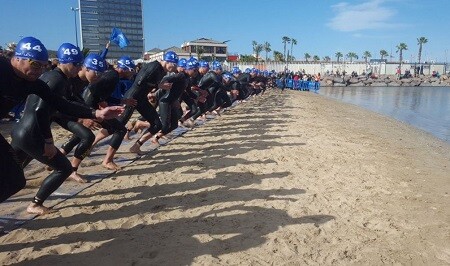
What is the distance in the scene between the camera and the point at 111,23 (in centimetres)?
4006

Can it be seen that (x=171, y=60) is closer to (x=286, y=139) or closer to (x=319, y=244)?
(x=286, y=139)

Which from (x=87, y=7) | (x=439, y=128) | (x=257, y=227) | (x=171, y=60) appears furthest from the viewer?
(x=87, y=7)

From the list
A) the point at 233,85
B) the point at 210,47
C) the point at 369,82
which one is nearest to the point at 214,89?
the point at 233,85

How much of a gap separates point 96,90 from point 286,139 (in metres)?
5.55

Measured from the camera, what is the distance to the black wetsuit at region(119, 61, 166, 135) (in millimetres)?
6940

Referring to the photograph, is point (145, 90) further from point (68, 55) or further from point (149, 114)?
point (68, 55)

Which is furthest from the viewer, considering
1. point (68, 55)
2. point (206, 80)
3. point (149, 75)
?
point (206, 80)

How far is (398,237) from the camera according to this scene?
4.05m

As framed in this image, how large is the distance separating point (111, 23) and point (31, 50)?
39954 mm

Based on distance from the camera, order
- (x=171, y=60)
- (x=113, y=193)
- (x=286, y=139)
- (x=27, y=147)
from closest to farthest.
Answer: (x=27, y=147) < (x=113, y=193) < (x=171, y=60) < (x=286, y=139)

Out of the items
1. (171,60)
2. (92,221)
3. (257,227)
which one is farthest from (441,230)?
(171,60)

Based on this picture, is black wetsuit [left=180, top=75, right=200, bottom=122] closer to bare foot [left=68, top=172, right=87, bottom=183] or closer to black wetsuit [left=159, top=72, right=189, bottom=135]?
black wetsuit [left=159, top=72, right=189, bottom=135]

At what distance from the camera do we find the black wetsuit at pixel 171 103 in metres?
7.88

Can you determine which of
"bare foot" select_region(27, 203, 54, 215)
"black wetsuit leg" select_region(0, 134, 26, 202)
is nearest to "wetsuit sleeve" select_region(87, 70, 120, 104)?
"bare foot" select_region(27, 203, 54, 215)
